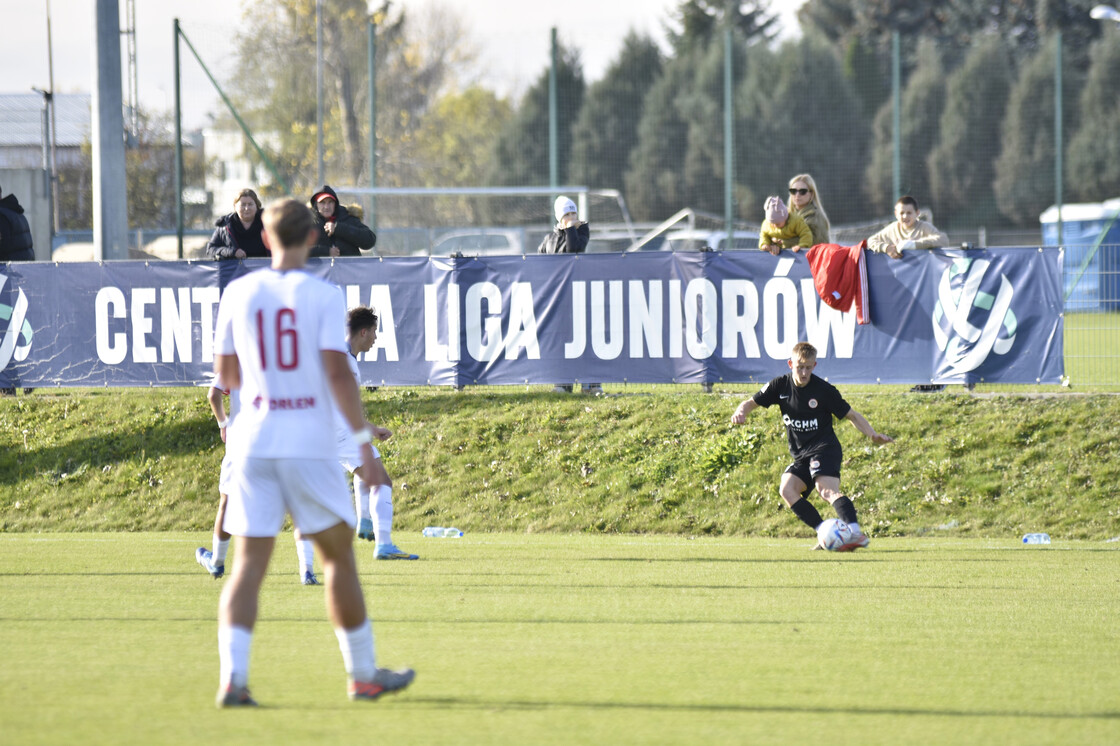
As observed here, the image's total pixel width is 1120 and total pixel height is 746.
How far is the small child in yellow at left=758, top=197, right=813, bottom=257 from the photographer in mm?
13883

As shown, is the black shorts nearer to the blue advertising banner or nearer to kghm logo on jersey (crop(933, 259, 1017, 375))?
the blue advertising banner

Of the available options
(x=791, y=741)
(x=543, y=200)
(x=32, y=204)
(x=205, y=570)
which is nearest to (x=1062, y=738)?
(x=791, y=741)

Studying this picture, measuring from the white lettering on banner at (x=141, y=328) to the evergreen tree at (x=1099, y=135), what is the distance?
38061mm

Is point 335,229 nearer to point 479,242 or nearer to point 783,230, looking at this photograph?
point 783,230

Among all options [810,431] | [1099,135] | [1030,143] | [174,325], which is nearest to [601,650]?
[810,431]

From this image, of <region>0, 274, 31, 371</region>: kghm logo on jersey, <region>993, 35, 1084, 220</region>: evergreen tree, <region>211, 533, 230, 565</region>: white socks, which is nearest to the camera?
<region>211, 533, 230, 565</region>: white socks

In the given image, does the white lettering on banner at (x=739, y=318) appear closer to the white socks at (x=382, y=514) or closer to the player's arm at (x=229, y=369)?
the white socks at (x=382, y=514)

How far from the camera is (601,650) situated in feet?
21.9

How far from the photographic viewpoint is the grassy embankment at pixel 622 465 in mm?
12664

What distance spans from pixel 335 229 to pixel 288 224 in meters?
9.70

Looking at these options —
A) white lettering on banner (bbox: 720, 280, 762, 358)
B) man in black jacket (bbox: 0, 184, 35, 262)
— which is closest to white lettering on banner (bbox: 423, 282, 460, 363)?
white lettering on banner (bbox: 720, 280, 762, 358)

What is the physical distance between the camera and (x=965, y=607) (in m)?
8.09

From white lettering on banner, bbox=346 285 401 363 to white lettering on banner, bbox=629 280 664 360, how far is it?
260 centimetres

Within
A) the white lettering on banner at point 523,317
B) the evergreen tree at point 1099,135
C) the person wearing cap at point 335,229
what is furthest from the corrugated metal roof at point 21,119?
the evergreen tree at point 1099,135
